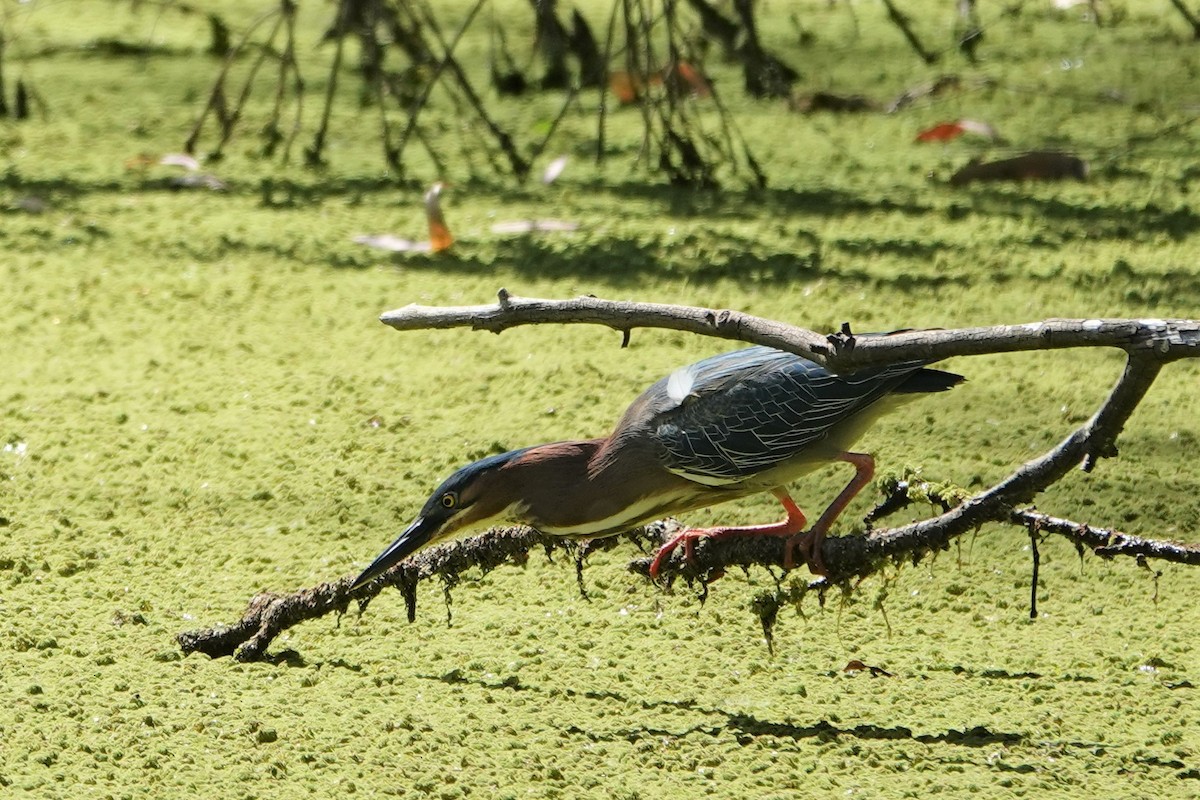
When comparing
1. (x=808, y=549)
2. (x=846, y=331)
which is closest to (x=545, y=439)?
(x=808, y=549)

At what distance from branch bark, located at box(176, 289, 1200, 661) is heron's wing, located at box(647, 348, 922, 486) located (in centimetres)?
12

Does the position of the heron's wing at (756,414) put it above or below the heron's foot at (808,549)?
above

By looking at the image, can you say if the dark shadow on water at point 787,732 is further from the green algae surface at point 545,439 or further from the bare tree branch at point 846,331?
the bare tree branch at point 846,331

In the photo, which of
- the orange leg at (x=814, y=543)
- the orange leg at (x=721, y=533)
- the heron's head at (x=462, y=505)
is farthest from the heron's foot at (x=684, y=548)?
the heron's head at (x=462, y=505)

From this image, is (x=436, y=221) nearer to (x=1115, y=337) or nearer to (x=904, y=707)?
(x=904, y=707)

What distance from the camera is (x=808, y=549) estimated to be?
2076 millimetres

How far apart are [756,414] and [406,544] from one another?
48 centimetres

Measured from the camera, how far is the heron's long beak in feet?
6.88

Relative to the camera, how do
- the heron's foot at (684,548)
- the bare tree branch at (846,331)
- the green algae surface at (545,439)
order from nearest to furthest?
the bare tree branch at (846,331) < the green algae surface at (545,439) < the heron's foot at (684,548)

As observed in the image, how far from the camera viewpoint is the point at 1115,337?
63.0 inches

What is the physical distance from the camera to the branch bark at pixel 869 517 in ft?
5.31

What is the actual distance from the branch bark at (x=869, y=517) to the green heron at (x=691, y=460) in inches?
2.3

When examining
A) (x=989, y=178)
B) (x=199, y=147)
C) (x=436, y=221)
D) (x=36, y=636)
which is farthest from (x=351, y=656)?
(x=199, y=147)

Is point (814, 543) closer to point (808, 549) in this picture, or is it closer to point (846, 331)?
point (808, 549)
